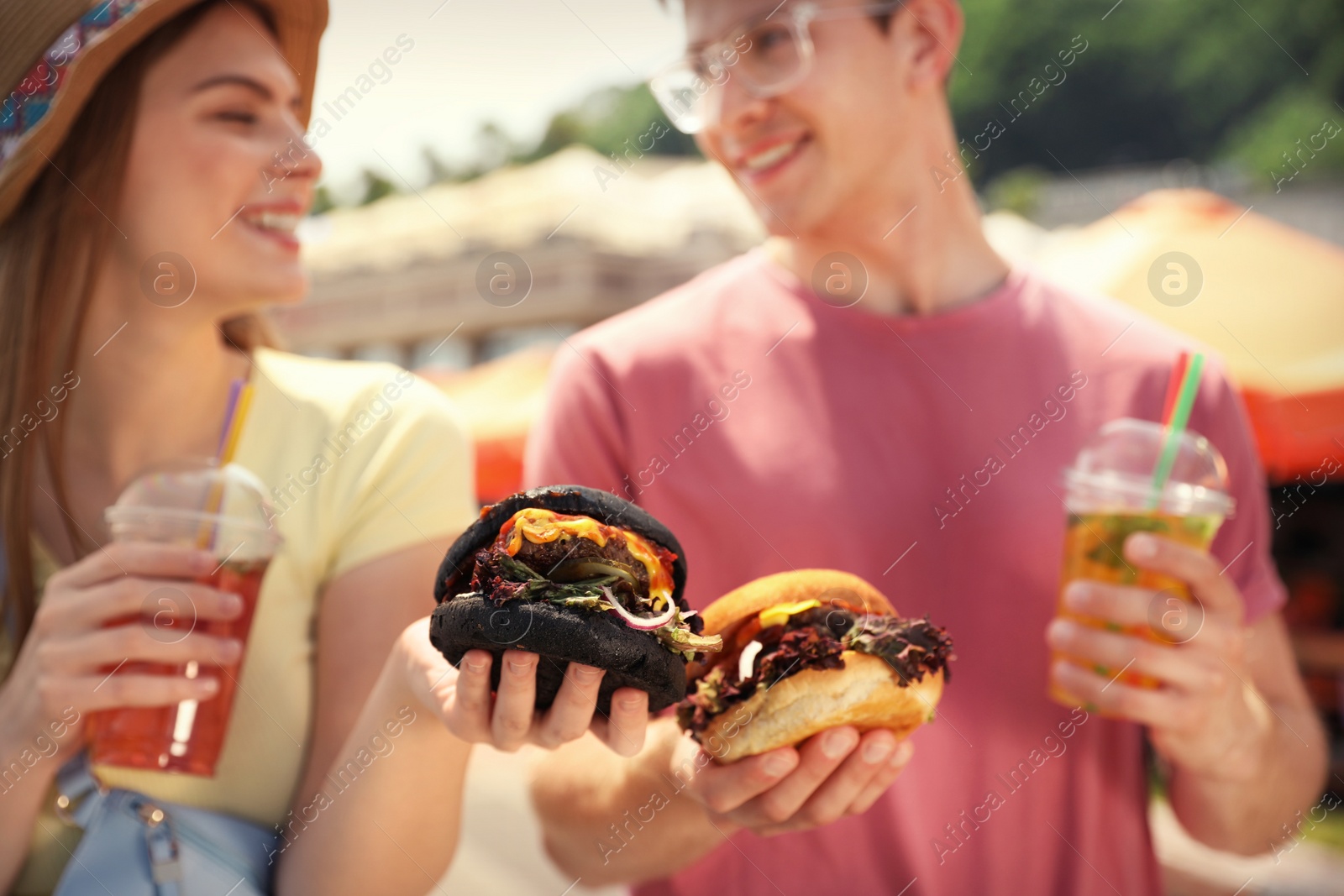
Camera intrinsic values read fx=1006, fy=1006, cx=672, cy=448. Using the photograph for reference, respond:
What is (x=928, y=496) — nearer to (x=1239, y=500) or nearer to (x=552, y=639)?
(x=1239, y=500)

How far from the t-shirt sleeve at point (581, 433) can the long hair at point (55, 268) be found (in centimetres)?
83

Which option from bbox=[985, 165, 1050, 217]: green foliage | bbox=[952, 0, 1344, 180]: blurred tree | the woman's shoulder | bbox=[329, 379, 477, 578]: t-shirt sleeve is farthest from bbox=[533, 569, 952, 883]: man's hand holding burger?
bbox=[952, 0, 1344, 180]: blurred tree

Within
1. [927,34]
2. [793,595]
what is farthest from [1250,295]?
[793,595]

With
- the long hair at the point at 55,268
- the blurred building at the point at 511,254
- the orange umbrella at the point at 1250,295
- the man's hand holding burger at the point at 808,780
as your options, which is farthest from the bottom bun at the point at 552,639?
the blurred building at the point at 511,254

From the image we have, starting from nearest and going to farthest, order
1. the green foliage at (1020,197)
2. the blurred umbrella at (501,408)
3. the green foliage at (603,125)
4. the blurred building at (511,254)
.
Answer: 1. the blurred umbrella at (501,408)
2. the blurred building at (511,254)
3. the green foliage at (603,125)
4. the green foliage at (1020,197)

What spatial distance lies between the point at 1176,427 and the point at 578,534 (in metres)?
1.22

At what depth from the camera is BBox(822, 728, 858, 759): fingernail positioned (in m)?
1.36

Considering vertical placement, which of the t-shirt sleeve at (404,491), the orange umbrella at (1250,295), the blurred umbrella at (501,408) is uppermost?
the t-shirt sleeve at (404,491)

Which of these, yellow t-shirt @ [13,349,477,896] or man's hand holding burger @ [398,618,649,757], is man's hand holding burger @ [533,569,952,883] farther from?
yellow t-shirt @ [13,349,477,896]

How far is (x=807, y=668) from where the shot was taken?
148cm

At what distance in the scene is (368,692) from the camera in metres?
1.62

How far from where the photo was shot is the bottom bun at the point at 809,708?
56.4 inches

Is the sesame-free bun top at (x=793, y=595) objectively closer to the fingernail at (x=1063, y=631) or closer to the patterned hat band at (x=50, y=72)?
the fingernail at (x=1063, y=631)

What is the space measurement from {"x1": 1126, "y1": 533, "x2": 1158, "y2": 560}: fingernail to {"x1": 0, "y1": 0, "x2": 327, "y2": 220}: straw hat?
182 cm
